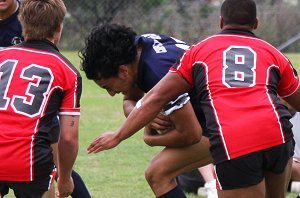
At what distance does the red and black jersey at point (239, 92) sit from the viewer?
14.5ft

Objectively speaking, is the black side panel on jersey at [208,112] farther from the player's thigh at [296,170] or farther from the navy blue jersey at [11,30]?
the player's thigh at [296,170]

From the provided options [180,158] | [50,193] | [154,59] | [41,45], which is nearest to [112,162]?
[180,158]

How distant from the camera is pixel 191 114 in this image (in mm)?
5188

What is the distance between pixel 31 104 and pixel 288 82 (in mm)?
1350

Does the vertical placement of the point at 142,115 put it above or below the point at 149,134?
above

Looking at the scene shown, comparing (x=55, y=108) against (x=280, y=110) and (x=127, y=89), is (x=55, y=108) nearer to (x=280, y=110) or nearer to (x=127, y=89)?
(x=127, y=89)

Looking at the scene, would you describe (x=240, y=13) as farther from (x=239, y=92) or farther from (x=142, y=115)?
(x=142, y=115)

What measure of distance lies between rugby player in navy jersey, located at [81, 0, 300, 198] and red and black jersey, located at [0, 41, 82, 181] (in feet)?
2.00

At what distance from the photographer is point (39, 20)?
189 inches

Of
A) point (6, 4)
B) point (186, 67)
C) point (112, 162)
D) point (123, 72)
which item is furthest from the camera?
point (112, 162)

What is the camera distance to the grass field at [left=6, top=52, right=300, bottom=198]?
7.46 metres

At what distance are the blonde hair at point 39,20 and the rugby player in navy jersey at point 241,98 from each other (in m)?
0.72

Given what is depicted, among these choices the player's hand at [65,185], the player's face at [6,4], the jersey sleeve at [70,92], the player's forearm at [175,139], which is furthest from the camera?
the player's face at [6,4]

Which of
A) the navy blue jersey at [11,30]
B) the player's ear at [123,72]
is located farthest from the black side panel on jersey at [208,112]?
the navy blue jersey at [11,30]
